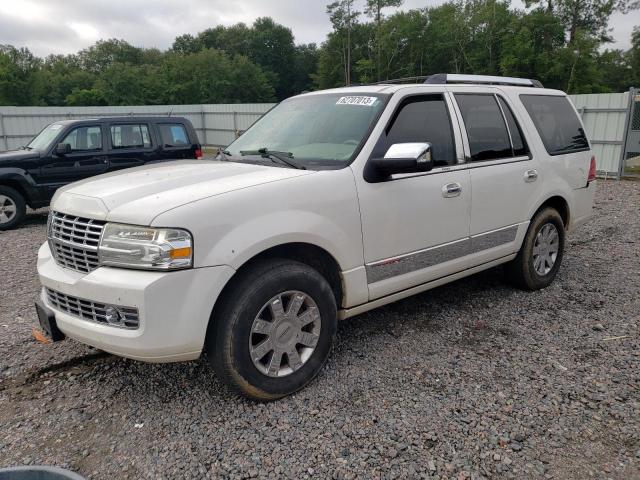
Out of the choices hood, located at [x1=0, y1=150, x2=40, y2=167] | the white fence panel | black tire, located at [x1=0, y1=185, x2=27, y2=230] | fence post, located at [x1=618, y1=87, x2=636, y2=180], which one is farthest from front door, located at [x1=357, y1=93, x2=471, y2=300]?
the white fence panel

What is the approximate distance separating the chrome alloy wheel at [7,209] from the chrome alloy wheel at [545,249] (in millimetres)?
8298

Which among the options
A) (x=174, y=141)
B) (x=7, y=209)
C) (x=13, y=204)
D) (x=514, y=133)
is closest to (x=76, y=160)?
(x=13, y=204)

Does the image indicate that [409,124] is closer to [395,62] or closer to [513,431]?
[513,431]

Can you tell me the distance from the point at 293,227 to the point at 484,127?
7.28 feet

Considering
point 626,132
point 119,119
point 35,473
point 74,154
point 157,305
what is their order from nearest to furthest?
1. point 35,473
2. point 157,305
3. point 74,154
4. point 119,119
5. point 626,132

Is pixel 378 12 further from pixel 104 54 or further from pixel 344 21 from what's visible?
pixel 104 54

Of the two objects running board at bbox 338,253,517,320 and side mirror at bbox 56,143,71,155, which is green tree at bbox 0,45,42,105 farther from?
running board at bbox 338,253,517,320

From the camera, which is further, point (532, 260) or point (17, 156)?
point (17, 156)

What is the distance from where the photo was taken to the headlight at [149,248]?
2.57m

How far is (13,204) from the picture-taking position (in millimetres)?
8766

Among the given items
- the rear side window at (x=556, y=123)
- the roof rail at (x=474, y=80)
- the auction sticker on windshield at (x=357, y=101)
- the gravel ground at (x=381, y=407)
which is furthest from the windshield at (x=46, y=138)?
the rear side window at (x=556, y=123)

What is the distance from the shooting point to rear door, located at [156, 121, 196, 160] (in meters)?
9.89

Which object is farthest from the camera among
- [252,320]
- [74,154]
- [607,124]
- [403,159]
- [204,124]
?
[204,124]

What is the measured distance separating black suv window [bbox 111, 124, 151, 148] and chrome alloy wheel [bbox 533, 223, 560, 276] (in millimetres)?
7434
